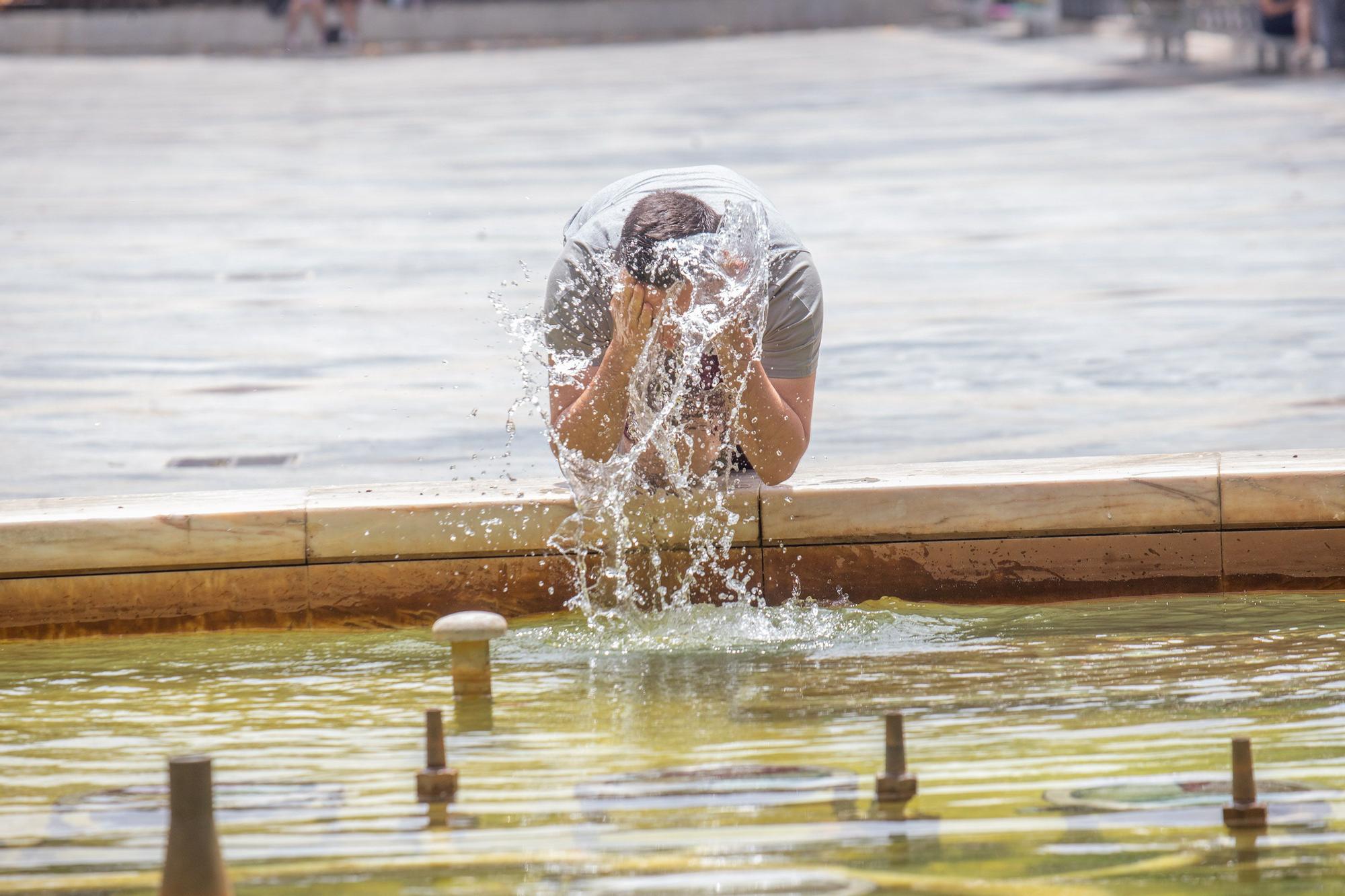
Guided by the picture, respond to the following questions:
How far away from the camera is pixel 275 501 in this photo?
482 cm

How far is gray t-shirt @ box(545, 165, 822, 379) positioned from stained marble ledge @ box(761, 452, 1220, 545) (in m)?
0.41

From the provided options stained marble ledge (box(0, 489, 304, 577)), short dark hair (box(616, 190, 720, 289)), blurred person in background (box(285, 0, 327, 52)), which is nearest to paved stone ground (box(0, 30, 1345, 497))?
stained marble ledge (box(0, 489, 304, 577))

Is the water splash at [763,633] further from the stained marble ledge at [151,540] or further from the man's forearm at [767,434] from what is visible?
the stained marble ledge at [151,540]

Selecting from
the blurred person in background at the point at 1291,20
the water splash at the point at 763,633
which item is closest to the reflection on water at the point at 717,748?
the water splash at the point at 763,633

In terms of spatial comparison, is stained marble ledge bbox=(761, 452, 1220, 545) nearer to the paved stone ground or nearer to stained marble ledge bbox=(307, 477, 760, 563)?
stained marble ledge bbox=(307, 477, 760, 563)

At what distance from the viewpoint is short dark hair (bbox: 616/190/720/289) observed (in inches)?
178

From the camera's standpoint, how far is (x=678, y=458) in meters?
4.98

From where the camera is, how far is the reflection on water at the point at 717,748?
3.15 metres

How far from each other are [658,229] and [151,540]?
135 centimetres

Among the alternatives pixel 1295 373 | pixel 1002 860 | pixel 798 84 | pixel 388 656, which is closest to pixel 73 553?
pixel 388 656

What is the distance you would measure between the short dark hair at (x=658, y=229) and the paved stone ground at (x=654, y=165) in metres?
1.21

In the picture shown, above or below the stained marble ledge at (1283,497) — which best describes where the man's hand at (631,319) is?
above

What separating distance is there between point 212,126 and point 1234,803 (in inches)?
745

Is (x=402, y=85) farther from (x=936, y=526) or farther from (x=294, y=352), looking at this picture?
(x=936, y=526)
